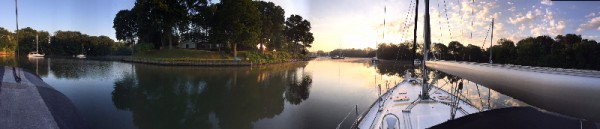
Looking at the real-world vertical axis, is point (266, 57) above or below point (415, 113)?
above

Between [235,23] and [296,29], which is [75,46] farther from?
[235,23]

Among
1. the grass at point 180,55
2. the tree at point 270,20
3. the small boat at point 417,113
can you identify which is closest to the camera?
the small boat at point 417,113

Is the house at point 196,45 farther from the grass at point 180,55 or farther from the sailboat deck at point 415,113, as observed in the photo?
the sailboat deck at point 415,113

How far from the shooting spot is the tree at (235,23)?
151 ft

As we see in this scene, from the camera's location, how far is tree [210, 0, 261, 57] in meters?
46.1

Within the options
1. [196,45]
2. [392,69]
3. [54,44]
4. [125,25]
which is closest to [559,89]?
[392,69]

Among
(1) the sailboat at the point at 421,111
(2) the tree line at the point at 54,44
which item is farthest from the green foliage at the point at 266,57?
(2) the tree line at the point at 54,44

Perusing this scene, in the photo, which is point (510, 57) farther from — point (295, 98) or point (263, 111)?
point (263, 111)

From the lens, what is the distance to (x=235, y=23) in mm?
45906

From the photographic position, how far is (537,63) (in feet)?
167

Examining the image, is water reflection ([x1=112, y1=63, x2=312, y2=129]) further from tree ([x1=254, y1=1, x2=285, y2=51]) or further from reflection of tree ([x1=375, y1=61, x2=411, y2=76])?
tree ([x1=254, y1=1, x2=285, y2=51])

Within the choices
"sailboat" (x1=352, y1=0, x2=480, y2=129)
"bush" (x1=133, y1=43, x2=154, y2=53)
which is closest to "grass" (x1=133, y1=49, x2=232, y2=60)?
"bush" (x1=133, y1=43, x2=154, y2=53)

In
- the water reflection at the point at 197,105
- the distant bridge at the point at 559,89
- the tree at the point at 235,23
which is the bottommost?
the water reflection at the point at 197,105

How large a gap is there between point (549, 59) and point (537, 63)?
364 centimetres
